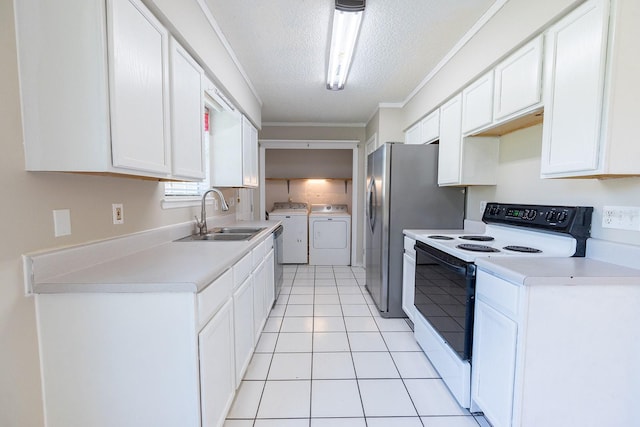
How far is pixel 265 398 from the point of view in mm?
1667

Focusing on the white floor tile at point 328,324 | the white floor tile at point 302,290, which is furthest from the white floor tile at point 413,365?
the white floor tile at point 302,290

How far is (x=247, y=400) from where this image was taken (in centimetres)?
165

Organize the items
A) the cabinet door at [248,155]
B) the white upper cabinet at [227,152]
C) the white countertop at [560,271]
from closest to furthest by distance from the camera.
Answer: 1. the white countertop at [560,271]
2. the white upper cabinet at [227,152]
3. the cabinet door at [248,155]

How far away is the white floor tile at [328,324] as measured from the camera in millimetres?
2500

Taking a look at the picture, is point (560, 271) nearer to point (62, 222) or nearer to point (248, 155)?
point (62, 222)

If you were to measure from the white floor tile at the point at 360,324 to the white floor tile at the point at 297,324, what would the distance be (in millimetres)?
353

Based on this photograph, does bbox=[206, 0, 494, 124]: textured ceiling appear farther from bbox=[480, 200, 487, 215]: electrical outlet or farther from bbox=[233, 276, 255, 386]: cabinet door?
bbox=[233, 276, 255, 386]: cabinet door

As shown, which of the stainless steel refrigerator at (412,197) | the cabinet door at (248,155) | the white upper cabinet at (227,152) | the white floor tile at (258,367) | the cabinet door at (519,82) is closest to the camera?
the cabinet door at (519,82)

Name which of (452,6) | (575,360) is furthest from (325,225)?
(575,360)

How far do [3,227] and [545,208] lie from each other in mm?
2520

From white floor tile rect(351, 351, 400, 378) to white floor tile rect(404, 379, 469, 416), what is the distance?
0.14 m

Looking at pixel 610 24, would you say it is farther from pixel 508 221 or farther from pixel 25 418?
pixel 25 418

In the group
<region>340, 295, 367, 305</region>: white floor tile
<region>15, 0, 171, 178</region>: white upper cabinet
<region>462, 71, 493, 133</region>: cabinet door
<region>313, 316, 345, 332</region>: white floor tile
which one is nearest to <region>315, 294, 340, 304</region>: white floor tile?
<region>340, 295, 367, 305</region>: white floor tile

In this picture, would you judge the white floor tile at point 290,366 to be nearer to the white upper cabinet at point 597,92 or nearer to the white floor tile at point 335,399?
the white floor tile at point 335,399
